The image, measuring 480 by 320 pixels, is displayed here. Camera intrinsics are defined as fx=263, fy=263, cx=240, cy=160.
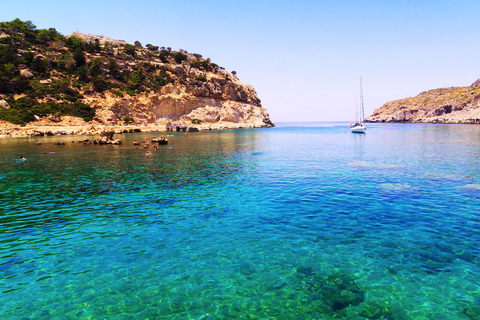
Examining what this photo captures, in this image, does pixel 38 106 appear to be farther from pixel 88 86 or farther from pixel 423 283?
pixel 423 283

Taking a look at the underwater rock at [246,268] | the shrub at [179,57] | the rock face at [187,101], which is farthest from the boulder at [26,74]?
the underwater rock at [246,268]

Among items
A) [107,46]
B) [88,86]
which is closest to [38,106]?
[88,86]

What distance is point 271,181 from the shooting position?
68.2 feet

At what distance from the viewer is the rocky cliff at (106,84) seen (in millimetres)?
84062

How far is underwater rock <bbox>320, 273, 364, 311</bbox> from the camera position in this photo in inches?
269

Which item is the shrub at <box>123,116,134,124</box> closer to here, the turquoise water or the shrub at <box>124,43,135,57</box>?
the shrub at <box>124,43,135,57</box>

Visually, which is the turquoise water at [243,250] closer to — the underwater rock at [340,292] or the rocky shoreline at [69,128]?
the underwater rock at [340,292]

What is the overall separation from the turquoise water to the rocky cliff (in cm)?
8106

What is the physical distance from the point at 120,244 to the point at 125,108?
101180 millimetres

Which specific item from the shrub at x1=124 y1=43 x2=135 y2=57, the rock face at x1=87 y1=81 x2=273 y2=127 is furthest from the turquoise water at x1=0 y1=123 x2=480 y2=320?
the shrub at x1=124 y1=43 x2=135 y2=57

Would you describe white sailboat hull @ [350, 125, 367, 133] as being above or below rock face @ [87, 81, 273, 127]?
below

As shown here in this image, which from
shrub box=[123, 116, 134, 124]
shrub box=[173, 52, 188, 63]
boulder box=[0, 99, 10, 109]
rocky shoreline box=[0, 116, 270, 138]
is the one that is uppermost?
shrub box=[173, 52, 188, 63]

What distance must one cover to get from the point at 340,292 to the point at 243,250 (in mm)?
3632

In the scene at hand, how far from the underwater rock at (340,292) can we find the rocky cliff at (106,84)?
9195 centimetres
